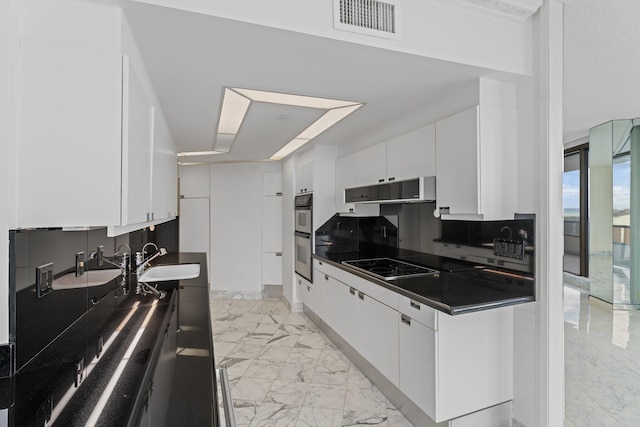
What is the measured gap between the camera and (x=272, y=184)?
5352mm

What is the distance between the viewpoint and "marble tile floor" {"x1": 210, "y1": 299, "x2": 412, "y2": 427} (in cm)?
224

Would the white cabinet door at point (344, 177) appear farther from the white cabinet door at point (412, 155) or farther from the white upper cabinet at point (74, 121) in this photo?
the white upper cabinet at point (74, 121)

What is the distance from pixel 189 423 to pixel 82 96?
1.11 metres

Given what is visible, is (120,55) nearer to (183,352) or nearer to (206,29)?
(206,29)

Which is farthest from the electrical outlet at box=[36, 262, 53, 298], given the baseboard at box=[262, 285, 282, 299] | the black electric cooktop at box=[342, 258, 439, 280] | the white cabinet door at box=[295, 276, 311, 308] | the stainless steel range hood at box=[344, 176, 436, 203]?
the baseboard at box=[262, 285, 282, 299]

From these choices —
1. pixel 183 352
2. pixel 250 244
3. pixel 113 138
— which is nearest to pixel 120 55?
pixel 113 138

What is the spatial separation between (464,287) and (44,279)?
218cm

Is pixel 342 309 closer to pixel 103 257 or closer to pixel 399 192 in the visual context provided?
pixel 399 192

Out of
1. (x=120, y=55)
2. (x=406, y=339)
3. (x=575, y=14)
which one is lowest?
(x=406, y=339)

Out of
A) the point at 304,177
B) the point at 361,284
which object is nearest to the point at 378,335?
the point at 361,284

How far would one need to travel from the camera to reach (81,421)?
0.87 metres

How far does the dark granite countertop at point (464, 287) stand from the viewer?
71.2 inches

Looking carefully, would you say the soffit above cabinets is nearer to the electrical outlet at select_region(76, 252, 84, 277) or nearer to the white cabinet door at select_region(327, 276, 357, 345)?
the electrical outlet at select_region(76, 252, 84, 277)

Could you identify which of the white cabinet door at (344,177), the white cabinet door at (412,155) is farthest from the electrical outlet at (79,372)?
the white cabinet door at (344,177)
